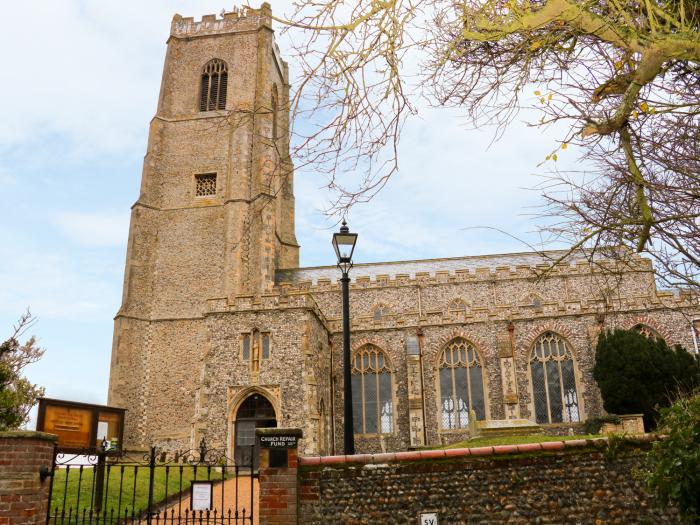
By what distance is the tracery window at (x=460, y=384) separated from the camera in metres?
22.8

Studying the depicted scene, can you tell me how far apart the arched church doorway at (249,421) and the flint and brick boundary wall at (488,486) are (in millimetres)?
12917

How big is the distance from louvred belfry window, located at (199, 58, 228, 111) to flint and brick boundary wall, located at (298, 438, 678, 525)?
27071 millimetres

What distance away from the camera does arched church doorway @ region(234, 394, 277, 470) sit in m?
20.1

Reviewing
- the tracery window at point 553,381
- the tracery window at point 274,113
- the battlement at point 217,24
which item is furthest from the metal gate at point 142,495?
the battlement at point 217,24

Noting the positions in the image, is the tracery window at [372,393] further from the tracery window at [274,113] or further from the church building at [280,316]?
the tracery window at [274,113]

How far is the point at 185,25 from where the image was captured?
1341 inches

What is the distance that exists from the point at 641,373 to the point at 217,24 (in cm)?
2664

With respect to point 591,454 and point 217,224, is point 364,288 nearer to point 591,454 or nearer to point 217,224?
point 217,224

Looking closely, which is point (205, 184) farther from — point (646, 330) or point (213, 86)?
point (646, 330)

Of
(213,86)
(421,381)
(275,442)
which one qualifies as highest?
(213,86)

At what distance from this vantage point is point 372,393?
77.9 ft

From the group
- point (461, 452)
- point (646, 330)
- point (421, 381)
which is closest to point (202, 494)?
point (461, 452)

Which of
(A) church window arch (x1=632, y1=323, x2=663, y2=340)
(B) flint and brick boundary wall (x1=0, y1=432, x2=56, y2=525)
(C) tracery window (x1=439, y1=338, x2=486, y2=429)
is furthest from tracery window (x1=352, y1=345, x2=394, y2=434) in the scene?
(B) flint and brick boundary wall (x1=0, y1=432, x2=56, y2=525)

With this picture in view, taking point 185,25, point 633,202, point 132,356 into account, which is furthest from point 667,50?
point 185,25
